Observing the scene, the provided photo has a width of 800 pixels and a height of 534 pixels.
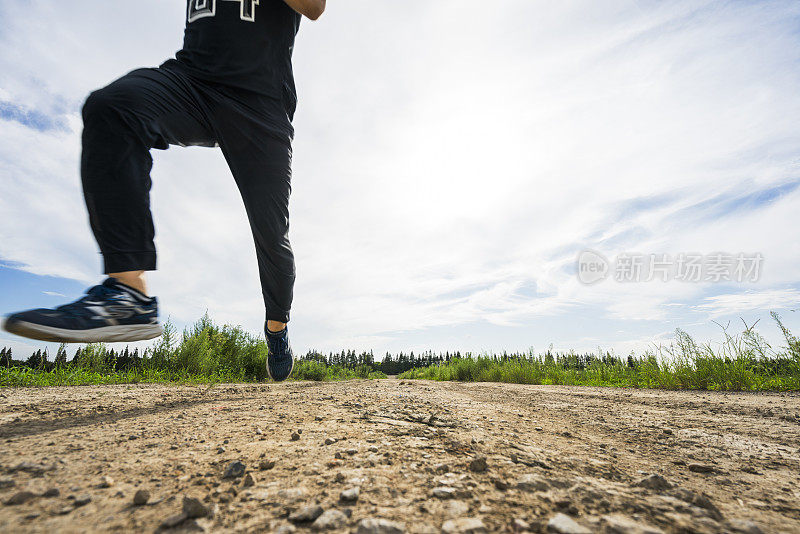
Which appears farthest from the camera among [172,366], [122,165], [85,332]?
[172,366]

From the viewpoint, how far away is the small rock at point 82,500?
0.79m

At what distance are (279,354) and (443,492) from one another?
2162 millimetres

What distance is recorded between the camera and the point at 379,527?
0.72m

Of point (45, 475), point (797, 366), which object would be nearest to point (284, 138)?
point (45, 475)

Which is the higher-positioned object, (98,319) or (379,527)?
(98,319)

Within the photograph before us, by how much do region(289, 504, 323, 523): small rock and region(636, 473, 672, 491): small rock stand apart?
0.85 metres

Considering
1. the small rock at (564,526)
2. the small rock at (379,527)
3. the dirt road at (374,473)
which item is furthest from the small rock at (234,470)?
the small rock at (564,526)

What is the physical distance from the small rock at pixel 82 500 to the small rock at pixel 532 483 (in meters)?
0.99

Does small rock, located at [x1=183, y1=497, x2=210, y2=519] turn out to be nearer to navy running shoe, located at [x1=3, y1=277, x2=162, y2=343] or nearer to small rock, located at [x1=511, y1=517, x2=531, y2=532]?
small rock, located at [x1=511, y1=517, x2=531, y2=532]

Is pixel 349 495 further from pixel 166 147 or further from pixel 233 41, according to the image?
pixel 233 41

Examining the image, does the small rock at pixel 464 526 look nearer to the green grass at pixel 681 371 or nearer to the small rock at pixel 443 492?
the small rock at pixel 443 492

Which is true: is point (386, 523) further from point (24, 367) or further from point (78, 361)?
point (78, 361)

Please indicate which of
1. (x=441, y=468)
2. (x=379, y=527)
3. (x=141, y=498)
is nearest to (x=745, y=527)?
(x=441, y=468)

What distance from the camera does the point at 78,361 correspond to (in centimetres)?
477
